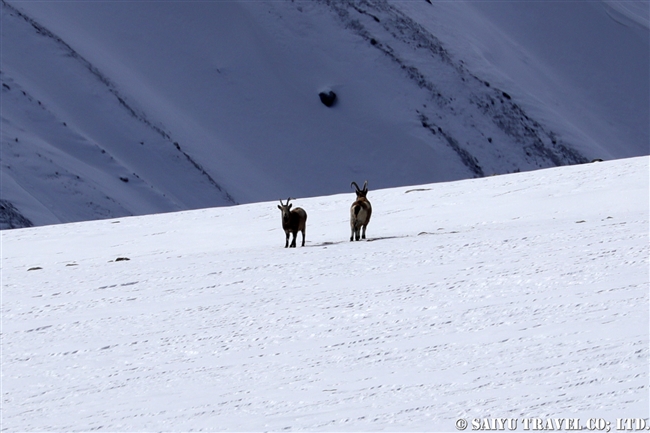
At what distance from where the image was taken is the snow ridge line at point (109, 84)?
209 ft

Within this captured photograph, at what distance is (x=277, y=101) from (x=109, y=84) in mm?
13444

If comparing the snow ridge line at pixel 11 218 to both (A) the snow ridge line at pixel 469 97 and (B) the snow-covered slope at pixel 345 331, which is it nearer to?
(B) the snow-covered slope at pixel 345 331

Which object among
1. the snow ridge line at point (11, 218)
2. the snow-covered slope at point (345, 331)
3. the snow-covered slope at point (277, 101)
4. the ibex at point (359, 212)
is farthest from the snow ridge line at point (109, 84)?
the ibex at point (359, 212)

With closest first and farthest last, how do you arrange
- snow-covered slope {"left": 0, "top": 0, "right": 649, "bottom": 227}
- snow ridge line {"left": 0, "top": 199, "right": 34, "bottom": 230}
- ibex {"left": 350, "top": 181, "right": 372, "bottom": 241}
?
ibex {"left": 350, "top": 181, "right": 372, "bottom": 241} → snow ridge line {"left": 0, "top": 199, "right": 34, "bottom": 230} → snow-covered slope {"left": 0, "top": 0, "right": 649, "bottom": 227}

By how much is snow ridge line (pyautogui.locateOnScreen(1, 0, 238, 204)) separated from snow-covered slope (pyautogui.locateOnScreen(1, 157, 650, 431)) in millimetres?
43489

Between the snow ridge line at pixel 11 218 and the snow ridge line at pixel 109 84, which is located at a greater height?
the snow ridge line at pixel 109 84

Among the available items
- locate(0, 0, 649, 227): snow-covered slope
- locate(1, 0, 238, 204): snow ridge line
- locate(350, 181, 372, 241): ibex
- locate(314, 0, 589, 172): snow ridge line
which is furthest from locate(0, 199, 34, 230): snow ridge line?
locate(314, 0, 589, 172): snow ridge line

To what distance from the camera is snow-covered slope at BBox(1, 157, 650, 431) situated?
953 cm

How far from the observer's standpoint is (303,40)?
7944cm

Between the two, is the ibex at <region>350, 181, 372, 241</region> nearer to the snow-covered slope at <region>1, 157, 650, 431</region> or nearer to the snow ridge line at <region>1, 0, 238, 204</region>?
the snow-covered slope at <region>1, 157, 650, 431</region>

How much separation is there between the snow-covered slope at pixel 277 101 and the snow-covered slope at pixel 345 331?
3823 centimetres

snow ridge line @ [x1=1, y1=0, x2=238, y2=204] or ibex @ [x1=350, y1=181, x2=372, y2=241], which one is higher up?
snow ridge line @ [x1=1, y1=0, x2=238, y2=204]

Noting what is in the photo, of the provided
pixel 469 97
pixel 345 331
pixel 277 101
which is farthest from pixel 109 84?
pixel 345 331

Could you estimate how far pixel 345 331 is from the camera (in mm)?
11953
